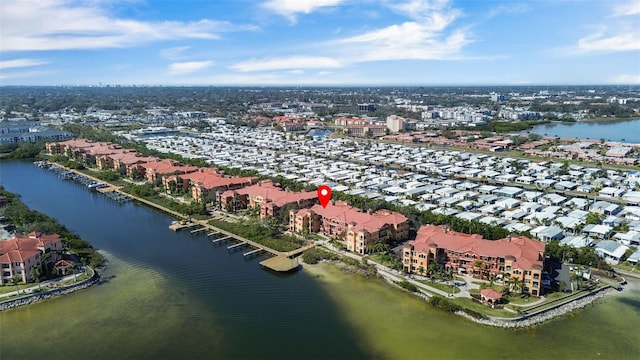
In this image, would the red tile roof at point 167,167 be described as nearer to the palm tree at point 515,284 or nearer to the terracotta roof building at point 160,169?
the terracotta roof building at point 160,169

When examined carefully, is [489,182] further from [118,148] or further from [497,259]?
[118,148]

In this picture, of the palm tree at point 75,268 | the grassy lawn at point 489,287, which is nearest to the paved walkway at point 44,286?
the palm tree at point 75,268

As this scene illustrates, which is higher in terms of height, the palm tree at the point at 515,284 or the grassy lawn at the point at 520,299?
the palm tree at the point at 515,284

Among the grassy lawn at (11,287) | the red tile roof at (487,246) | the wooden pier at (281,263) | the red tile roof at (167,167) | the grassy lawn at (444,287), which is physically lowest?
the grassy lawn at (444,287)

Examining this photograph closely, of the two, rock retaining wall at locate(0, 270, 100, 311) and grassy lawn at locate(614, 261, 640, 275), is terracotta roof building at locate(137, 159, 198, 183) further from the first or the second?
grassy lawn at locate(614, 261, 640, 275)

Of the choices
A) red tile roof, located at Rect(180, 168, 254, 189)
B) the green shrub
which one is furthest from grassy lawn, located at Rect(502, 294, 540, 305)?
red tile roof, located at Rect(180, 168, 254, 189)
